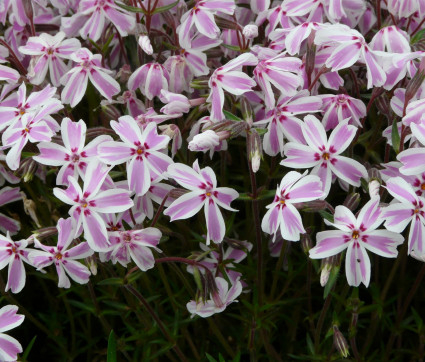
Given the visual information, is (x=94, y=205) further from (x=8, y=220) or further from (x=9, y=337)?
(x=8, y=220)

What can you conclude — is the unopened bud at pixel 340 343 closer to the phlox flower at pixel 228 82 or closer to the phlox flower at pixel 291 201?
the phlox flower at pixel 291 201

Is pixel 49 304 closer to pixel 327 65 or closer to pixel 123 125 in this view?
pixel 123 125

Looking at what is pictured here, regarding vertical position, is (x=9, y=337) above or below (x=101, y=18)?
below

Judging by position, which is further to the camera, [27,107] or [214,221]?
[27,107]

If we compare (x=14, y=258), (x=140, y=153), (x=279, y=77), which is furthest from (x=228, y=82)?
(x=14, y=258)

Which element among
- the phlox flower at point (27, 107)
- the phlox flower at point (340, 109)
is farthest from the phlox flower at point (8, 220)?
the phlox flower at point (340, 109)

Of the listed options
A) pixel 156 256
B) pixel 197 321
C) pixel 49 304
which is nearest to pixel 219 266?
pixel 156 256

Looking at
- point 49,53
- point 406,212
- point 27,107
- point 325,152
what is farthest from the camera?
point 49,53
